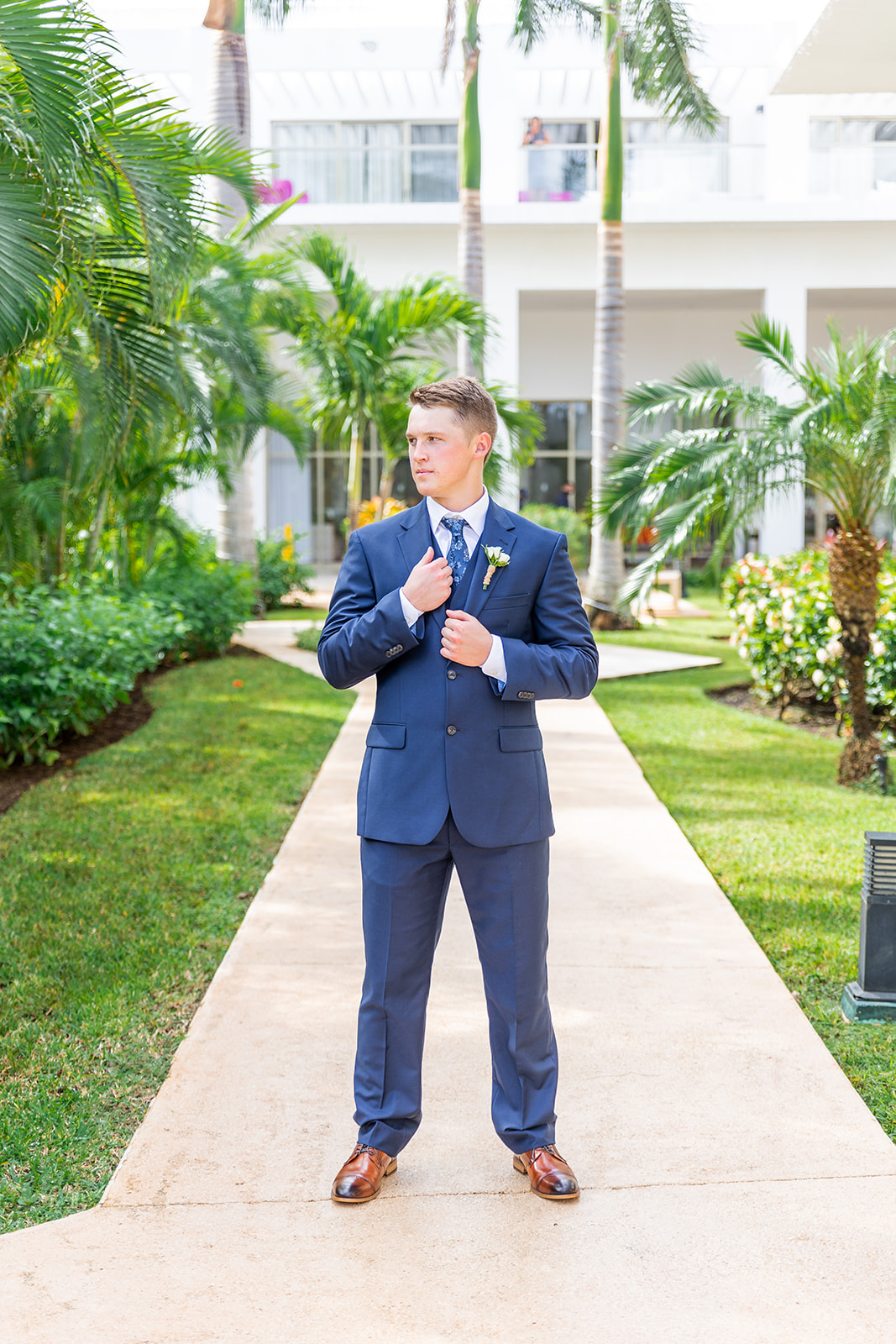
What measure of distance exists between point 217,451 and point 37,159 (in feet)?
25.8

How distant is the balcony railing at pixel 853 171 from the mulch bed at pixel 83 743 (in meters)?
15.8

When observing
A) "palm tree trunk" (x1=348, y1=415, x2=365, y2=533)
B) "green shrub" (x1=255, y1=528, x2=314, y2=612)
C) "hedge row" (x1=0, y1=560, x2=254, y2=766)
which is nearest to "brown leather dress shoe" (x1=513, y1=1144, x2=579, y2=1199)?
"hedge row" (x1=0, y1=560, x2=254, y2=766)

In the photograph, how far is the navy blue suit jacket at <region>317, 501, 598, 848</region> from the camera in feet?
8.97

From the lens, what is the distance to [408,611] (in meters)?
2.65

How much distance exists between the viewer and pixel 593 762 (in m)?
8.02

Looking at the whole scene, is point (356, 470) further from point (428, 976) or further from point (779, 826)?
point (428, 976)

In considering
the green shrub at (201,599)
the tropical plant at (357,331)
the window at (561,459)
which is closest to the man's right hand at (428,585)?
the green shrub at (201,599)

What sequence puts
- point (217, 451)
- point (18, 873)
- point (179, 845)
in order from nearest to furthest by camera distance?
point (18, 873) → point (179, 845) → point (217, 451)

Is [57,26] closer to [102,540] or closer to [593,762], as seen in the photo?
[593,762]

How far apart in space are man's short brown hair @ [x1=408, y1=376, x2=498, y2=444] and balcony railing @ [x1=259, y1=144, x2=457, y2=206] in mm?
19483

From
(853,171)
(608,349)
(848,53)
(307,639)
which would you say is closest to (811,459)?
(848,53)

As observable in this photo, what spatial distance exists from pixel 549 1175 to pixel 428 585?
141 cm

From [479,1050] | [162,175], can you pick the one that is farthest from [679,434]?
[479,1050]

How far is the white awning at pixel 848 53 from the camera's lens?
22.0 ft
